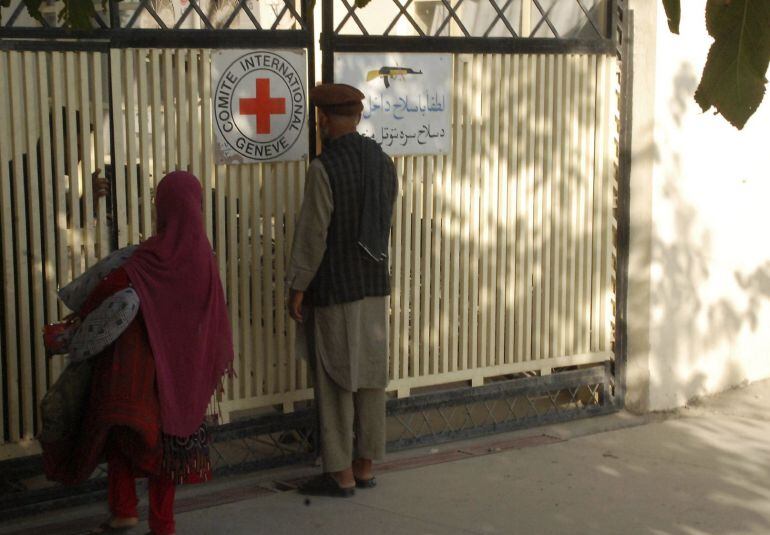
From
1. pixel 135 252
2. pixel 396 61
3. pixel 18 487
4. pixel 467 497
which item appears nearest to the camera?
pixel 135 252

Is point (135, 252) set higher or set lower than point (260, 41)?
lower

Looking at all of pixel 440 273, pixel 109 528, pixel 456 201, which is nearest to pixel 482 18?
pixel 456 201

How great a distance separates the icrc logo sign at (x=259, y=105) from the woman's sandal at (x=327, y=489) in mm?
1514

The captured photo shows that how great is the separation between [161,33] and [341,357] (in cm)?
164

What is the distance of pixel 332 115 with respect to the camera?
5.49 meters

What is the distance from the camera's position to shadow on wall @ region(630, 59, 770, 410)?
7.05 meters

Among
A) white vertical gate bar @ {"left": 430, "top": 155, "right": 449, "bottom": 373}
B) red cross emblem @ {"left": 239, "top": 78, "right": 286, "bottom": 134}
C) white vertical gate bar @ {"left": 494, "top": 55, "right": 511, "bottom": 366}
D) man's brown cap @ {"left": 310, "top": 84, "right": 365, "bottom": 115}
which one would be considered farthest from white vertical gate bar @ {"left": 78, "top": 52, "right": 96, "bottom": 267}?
white vertical gate bar @ {"left": 494, "top": 55, "right": 511, "bottom": 366}

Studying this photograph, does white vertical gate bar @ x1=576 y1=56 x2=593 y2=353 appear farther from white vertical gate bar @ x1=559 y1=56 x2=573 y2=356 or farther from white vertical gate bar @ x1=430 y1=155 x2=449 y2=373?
white vertical gate bar @ x1=430 y1=155 x2=449 y2=373

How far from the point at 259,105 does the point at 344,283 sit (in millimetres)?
928

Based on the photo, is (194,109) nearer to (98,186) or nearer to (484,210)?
(98,186)

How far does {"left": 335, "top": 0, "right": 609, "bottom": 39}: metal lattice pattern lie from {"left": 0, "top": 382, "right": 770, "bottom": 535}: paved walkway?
7.14 ft

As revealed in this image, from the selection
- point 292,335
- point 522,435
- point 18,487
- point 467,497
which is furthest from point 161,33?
point 522,435

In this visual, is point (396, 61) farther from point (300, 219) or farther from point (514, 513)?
point (514, 513)

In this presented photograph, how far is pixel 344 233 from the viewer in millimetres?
5473
